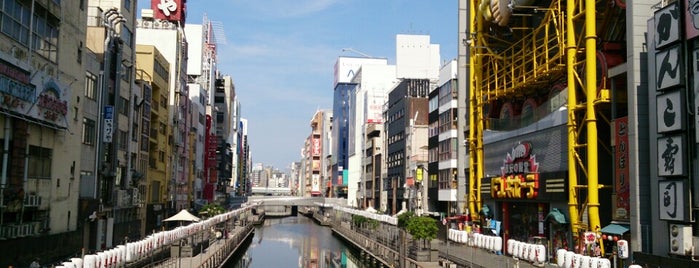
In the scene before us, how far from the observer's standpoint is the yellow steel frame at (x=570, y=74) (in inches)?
1540

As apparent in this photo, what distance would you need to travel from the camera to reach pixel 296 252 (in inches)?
3329

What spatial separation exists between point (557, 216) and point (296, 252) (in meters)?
47.4

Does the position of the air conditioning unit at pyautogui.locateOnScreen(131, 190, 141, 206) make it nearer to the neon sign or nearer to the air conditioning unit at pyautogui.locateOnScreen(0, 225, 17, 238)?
the air conditioning unit at pyautogui.locateOnScreen(0, 225, 17, 238)

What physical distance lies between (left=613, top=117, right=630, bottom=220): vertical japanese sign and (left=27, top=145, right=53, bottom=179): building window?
3426 cm

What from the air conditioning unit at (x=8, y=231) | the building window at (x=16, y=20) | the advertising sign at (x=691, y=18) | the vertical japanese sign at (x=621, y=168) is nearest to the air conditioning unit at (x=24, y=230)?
the air conditioning unit at (x=8, y=231)

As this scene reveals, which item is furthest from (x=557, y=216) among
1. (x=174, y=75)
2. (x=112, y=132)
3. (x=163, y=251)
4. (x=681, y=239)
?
(x=174, y=75)

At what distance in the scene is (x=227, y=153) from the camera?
170 meters

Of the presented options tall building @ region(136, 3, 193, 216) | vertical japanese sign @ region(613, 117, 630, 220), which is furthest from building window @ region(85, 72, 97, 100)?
vertical japanese sign @ region(613, 117, 630, 220)

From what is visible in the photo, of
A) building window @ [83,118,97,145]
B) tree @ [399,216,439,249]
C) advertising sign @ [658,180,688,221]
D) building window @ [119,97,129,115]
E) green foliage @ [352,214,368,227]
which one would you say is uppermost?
building window @ [119,97,129,115]

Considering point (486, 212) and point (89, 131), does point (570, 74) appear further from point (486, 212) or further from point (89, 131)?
point (89, 131)

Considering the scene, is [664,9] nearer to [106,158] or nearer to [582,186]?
[582,186]

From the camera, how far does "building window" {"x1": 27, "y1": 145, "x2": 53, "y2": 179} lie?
37.6 meters

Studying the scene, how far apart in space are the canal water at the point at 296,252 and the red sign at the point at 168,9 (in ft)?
115

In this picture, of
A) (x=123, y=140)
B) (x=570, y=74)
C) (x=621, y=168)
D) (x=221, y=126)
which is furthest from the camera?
(x=221, y=126)
